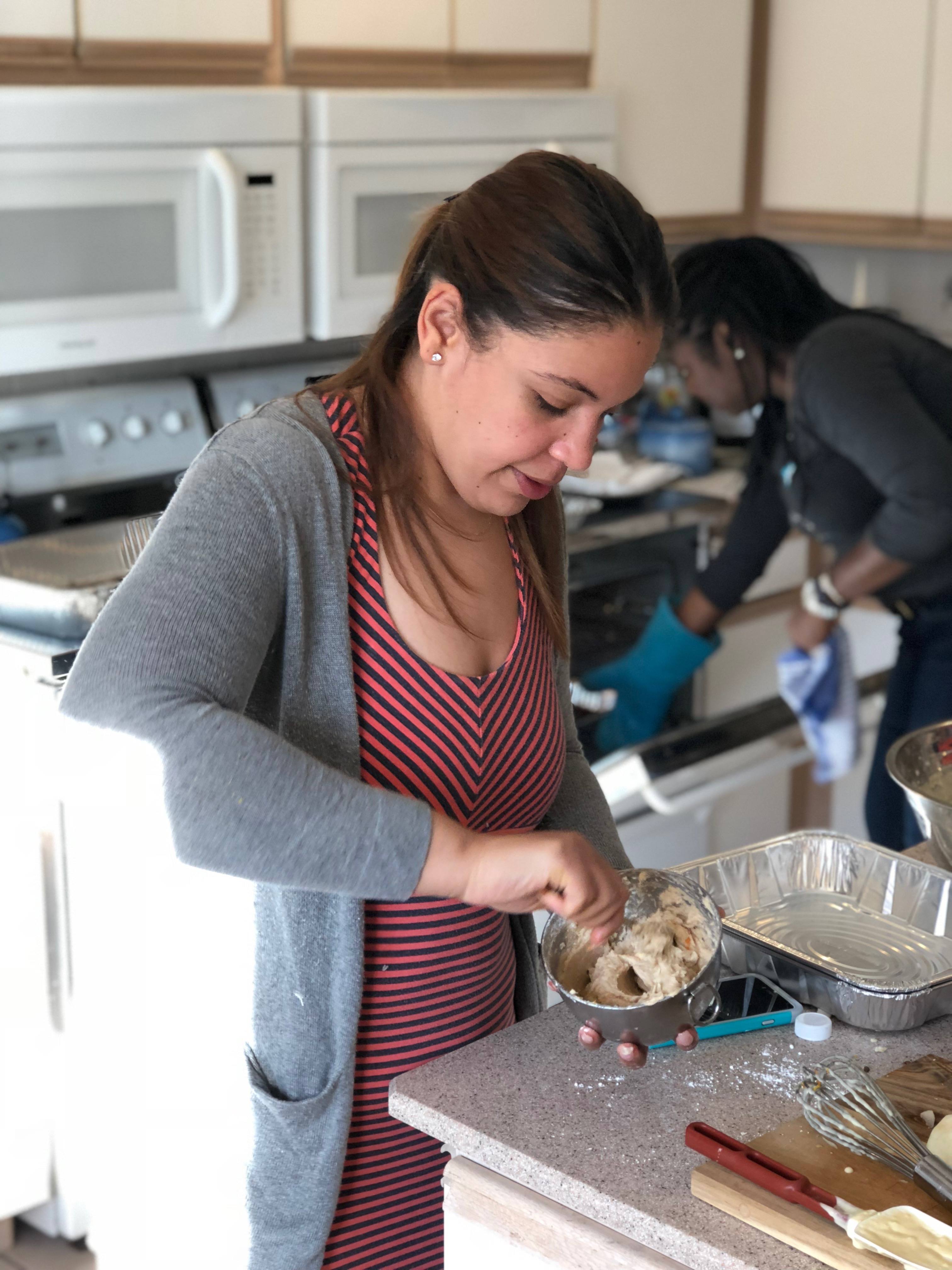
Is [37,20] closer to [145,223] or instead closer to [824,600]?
[145,223]

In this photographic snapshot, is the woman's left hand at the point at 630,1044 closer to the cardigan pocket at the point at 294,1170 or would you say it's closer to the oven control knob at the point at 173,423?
the cardigan pocket at the point at 294,1170

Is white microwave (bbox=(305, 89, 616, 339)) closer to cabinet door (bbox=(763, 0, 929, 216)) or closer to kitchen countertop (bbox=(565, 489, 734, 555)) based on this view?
kitchen countertop (bbox=(565, 489, 734, 555))

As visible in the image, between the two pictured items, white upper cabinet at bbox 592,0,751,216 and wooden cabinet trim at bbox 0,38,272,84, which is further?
white upper cabinet at bbox 592,0,751,216

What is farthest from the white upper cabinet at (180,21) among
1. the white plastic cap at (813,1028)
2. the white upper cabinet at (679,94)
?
the white plastic cap at (813,1028)

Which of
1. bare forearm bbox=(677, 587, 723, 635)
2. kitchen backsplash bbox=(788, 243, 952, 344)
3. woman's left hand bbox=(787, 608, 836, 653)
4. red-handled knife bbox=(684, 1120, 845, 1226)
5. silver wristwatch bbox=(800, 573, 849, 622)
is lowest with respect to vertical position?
bare forearm bbox=(677, 587, 723, 635)

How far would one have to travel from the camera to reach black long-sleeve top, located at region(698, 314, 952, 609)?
6.71ft

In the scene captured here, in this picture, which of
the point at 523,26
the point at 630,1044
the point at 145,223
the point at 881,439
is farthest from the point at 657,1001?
the point at 523,26

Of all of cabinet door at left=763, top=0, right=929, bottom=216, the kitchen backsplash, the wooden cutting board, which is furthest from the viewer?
the kitchen backsplash

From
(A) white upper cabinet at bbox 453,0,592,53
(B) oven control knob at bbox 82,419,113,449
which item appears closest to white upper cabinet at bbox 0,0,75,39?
(B) oven control knob at bbox 82,419,113,449

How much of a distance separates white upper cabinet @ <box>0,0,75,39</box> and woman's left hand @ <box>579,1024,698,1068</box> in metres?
1.53

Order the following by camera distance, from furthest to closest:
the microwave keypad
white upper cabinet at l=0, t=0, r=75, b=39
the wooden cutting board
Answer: the microwave keypad
white upper cabinet at l=0, t=0, r=75, b=39
the wooden cutting board

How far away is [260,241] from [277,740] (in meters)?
1.46

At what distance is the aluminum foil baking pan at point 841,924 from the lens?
1095mm

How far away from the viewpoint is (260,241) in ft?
7.25
